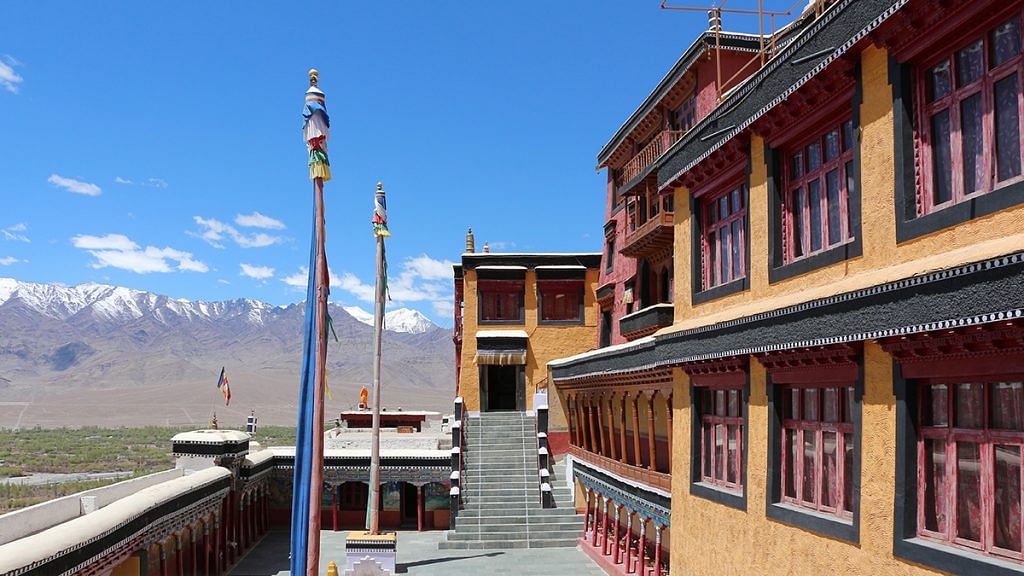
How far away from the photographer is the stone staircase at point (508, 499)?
26375 millimetres

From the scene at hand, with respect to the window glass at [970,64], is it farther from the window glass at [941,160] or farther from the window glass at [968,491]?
the window glass at [968,491]

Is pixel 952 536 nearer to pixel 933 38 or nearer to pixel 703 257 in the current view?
pixel 933 38

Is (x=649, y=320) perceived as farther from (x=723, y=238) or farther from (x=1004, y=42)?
(x=1004, y=42)

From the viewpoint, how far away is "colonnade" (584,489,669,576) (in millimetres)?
18219

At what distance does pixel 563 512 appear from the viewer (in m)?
27.4

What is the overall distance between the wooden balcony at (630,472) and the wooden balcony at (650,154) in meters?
7.57

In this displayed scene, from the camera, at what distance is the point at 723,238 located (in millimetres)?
12633

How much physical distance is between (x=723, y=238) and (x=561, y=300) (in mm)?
24428

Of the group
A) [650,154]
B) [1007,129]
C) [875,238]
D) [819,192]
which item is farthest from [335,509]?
[1007,129]

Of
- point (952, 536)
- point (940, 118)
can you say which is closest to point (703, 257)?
point (940, 118)

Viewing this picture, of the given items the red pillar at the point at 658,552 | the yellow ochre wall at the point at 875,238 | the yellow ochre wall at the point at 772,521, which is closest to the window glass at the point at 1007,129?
the yellow ochre wall at the point at 875,238

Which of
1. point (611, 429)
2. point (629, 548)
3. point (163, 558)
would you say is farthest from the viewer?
point (611, 429)

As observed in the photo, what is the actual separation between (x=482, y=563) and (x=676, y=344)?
1369 cm

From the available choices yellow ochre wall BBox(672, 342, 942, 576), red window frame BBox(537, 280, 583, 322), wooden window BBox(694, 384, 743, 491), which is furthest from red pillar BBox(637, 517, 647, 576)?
red window frame BBox(537, 280, 583, 322)
